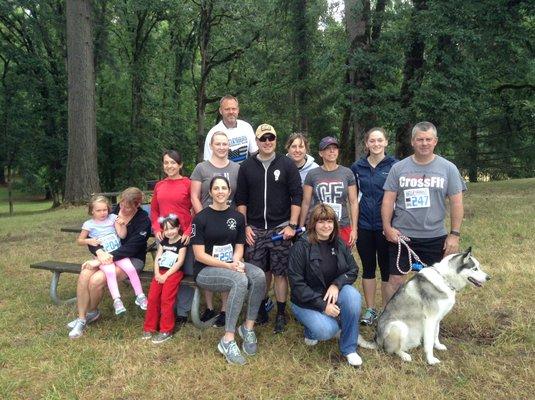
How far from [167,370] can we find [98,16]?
2099 centimetres

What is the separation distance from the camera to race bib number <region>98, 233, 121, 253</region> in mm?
4824

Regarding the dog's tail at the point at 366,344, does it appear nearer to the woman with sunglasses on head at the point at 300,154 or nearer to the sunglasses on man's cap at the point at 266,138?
the woman with sunglasses on head at the point at 300,154

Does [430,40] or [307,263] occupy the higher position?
[430,40]

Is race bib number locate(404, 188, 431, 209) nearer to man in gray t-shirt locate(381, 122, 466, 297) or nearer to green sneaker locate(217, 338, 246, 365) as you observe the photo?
man in gray t-shirt locate(381, 122, 466, 297)

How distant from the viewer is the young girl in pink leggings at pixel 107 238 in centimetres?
468

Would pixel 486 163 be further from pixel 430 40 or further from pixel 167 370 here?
pixel 167 370

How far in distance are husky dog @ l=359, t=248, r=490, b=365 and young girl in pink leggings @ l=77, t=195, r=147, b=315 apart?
7.95 feet

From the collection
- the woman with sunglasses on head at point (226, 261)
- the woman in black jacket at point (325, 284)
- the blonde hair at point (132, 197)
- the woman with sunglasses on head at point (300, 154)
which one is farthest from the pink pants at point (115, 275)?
the woman with sunglasses on head at point (300, 154)

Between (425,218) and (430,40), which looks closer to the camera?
(425,218)

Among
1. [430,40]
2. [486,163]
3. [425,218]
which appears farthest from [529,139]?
[425,218]

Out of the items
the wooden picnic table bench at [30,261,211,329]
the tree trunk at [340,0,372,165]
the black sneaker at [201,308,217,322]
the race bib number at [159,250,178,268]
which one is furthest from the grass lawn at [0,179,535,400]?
the tree trunk at [340,0,372,165]

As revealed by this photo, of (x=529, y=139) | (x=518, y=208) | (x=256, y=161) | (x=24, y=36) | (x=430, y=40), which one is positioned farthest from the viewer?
(x=529, y=139)

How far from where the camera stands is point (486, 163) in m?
25.6

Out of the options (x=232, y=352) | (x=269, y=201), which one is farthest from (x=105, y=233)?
(x=232, y=352)
